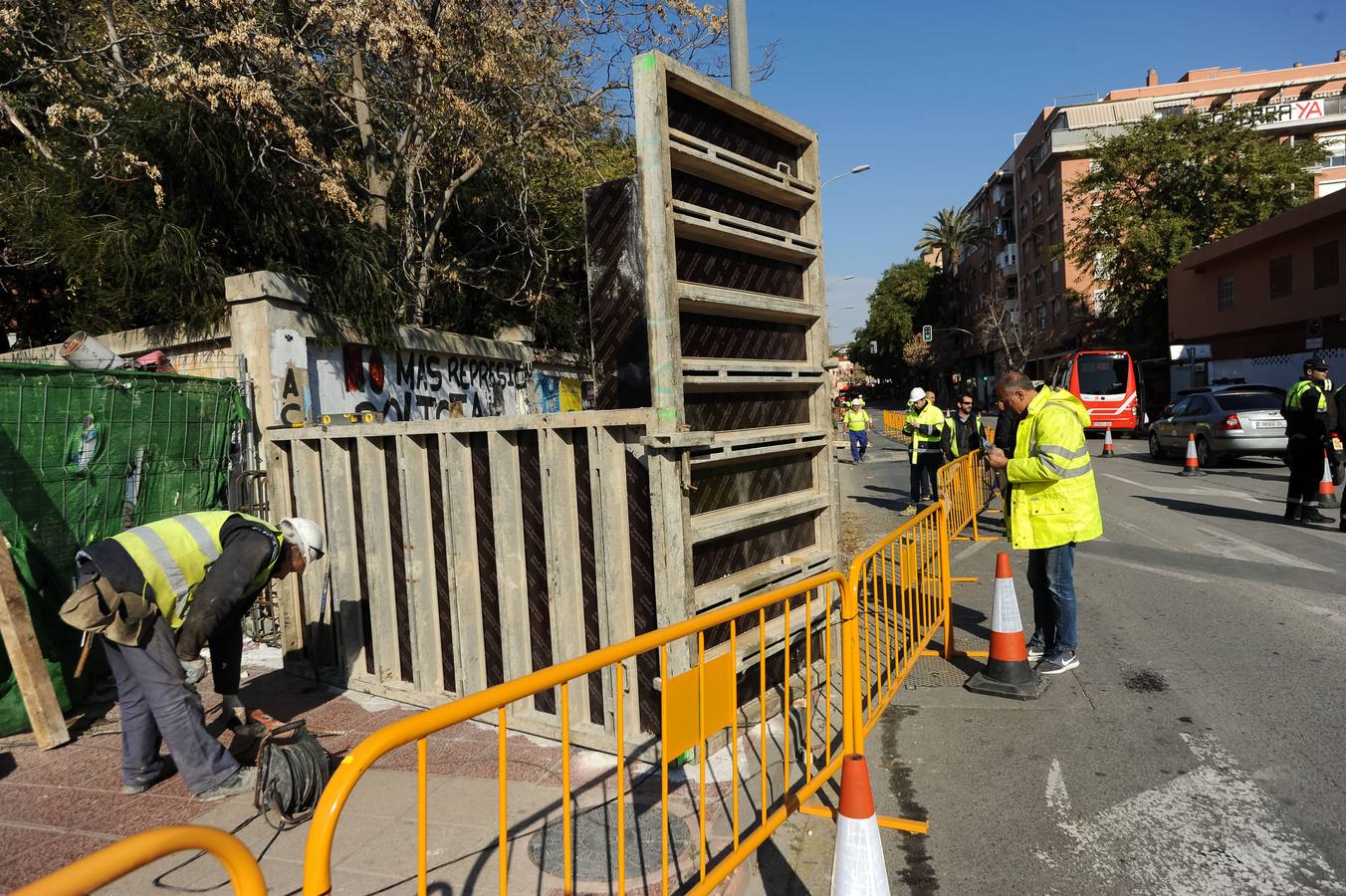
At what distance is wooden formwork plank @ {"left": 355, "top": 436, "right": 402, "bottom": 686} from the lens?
508cm

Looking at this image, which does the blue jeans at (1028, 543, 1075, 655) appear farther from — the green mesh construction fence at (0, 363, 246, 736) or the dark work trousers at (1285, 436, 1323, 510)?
the dark work trousers at (1285, 436, 1323, 510)

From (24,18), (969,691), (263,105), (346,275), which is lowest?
(969,691)

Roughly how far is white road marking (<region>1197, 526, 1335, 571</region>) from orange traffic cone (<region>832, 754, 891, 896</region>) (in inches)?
286

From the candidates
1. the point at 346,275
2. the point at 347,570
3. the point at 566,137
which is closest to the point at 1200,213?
the point at 566,137

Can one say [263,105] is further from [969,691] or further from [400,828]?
[969,691]

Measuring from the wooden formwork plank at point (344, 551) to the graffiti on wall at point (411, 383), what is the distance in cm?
220

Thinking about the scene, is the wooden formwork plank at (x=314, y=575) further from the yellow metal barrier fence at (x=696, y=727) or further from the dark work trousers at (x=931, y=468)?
the dark work trousers at (x=931, y=468)

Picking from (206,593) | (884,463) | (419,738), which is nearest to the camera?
(419,738)

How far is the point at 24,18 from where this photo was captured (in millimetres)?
10516

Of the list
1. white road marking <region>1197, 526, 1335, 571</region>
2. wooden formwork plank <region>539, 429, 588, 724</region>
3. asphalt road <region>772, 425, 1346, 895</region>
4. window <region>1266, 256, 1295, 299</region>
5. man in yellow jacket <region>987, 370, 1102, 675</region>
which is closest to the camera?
asphalt road <region>772, 425, 1346, 895</region>

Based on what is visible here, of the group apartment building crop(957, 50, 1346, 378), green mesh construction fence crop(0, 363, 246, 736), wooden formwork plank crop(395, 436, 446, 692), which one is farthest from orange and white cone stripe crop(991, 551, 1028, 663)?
→ apartment building crop(957, 50, 1346, 378)

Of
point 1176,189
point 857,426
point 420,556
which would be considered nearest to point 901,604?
point 420,556

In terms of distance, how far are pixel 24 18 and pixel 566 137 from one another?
6.83 m

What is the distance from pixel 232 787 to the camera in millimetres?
3869
